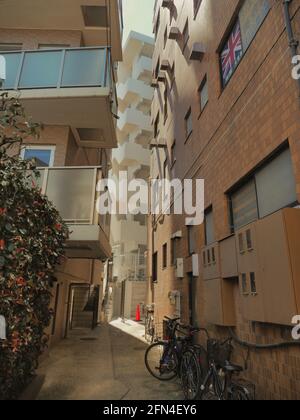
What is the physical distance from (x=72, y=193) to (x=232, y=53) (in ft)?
14.5

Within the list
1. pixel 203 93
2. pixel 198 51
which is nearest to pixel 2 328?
pixel 203 93

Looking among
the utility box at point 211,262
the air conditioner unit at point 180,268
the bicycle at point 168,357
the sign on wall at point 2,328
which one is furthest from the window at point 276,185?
the air conditioner unit at point 180,268

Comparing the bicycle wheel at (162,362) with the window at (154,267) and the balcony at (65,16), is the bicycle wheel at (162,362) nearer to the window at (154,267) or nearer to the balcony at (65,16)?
the window at (154,267)

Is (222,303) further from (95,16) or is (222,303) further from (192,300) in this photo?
(95,16)

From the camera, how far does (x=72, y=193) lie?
6.63m

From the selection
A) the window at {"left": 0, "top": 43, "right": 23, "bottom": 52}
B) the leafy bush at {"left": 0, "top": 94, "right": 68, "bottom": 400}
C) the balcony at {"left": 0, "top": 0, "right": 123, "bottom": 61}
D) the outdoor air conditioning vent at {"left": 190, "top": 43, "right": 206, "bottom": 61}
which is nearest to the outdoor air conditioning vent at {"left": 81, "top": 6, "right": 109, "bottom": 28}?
the balcony at {"left": 0, "top": 0, "right": 123, "bottom": 61}

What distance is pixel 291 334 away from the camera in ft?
11.0

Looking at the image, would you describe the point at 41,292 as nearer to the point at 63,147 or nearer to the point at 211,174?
the point at 211,174

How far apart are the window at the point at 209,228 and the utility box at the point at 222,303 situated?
120 cm

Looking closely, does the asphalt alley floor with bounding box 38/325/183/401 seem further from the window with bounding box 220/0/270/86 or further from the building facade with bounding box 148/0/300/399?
the window with bounding box 220/0/270/86

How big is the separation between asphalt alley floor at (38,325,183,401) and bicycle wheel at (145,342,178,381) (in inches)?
6.5

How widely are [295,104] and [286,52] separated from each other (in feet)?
2.69

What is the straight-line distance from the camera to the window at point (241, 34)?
A: 4.85 meters

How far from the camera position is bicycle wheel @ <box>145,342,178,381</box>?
6.08 meters
